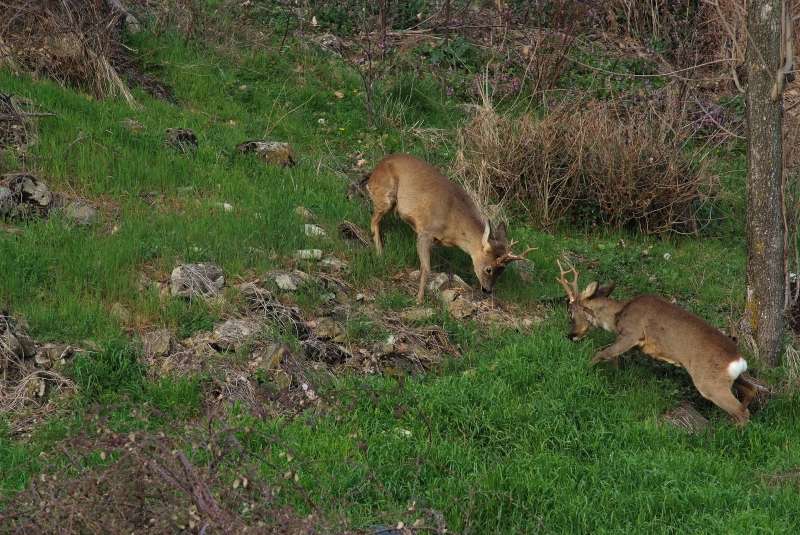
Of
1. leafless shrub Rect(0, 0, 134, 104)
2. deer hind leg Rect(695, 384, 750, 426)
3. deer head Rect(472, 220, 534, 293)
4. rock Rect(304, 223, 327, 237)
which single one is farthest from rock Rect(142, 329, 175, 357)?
leafless shrub Rect(0, 0, 134, 104)

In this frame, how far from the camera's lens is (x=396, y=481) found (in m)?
7.14

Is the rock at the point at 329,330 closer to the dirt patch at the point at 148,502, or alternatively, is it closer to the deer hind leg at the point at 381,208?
the deer hind leg at the point at 381,208

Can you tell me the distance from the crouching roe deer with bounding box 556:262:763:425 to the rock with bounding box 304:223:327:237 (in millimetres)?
2658

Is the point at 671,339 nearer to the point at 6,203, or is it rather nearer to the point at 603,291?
the point at 603,291

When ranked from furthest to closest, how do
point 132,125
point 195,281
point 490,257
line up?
point 132,125 → point 490,257 → point 195,281

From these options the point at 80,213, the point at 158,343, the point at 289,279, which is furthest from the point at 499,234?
the point at 80,213

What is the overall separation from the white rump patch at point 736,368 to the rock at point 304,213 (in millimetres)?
4732

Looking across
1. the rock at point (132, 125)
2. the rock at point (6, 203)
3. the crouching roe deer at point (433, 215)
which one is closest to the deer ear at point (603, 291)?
the crouching roe deer at point (433, 215)

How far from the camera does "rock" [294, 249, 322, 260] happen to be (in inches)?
410

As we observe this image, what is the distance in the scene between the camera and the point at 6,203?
10.2 meters

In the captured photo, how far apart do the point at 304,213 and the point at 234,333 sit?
2757 millimetres

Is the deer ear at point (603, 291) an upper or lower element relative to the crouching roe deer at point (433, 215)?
upper

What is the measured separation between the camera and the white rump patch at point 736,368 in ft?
27.9

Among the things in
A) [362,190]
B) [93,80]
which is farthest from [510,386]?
[93,80]
